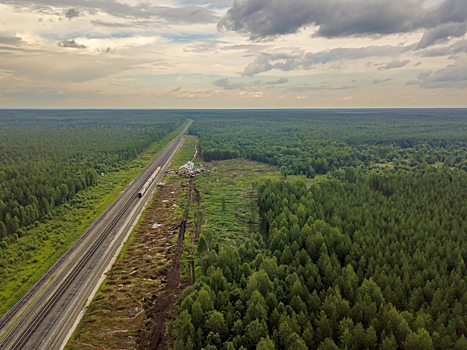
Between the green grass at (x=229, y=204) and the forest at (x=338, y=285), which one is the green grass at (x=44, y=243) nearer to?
the forest at (x=338, y=285)

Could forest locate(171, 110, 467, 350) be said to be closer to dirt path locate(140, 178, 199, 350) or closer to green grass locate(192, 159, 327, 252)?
dirt path locate(140, 178, 199, 350)

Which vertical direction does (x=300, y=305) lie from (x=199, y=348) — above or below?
above

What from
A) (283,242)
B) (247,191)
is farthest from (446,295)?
(247,191)

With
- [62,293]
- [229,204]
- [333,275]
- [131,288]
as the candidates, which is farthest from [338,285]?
[229,204]

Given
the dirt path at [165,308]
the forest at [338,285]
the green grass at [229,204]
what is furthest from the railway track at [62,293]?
the green grass at [229,204]

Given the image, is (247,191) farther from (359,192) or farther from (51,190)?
(51,190)
